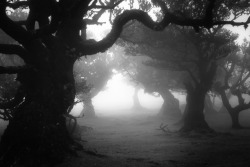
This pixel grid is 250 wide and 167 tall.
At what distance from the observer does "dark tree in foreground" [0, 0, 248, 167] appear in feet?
29.1

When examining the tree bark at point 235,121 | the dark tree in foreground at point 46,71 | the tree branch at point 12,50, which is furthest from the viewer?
the tree bark at point 235,121

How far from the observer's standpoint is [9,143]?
916cm

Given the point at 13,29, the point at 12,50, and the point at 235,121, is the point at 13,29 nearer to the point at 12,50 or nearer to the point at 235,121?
the point at 12,50

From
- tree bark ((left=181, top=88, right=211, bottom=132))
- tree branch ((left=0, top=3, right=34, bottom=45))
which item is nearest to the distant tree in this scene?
tree bark ((left=181, top=88, right=211, bottom=132))

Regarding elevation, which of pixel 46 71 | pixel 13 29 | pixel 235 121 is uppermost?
pixel 13 29

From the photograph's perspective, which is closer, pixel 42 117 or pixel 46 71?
pixel 42 117

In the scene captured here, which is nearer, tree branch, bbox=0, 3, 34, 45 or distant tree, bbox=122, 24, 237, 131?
tree branch, bbox=0, 3, 34, 45

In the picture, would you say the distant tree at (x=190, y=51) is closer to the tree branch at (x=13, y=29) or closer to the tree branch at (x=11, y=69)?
the tree branch at (x=11, y=69)

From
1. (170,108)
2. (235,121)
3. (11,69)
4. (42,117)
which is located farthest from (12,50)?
(170,108)

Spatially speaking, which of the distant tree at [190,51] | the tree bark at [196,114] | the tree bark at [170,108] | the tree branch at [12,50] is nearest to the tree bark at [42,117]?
the tree branch at [12,50]

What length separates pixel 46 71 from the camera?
1022cm

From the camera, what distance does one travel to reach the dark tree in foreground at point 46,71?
8.87 metres

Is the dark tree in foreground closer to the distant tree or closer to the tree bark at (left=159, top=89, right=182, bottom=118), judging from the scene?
the distant tree

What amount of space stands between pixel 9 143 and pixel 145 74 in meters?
32.2
